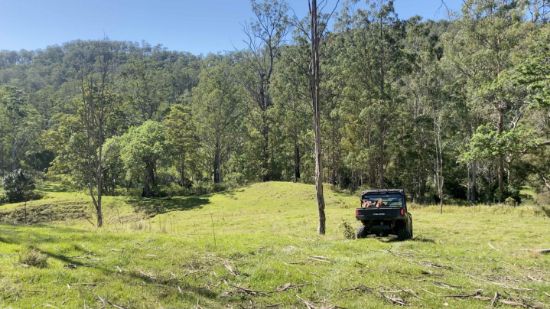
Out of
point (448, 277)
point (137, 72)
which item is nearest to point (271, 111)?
point (137, 72)

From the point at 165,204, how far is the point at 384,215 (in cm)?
3380

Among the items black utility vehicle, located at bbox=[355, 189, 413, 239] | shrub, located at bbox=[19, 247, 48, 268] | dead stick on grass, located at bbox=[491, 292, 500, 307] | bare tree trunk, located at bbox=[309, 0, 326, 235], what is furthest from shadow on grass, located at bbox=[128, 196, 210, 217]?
dead stick on grass, located at bbox=[491, 292, 500, 307]

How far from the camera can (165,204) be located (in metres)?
45.8

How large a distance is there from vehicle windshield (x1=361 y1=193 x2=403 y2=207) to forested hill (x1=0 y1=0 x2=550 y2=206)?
1602cm

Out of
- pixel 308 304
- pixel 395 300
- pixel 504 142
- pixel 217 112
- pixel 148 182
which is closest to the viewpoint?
pixel 308 304

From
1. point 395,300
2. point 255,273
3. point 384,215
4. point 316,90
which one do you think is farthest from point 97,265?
point 316,90

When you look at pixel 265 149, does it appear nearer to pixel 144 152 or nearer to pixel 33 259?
pixel 144 152

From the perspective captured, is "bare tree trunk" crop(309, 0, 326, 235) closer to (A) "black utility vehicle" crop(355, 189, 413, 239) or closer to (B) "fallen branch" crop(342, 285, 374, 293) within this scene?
(A) "black utility vehicle" crop(355, 189, 413, 239)

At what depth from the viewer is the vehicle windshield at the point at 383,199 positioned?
17922 millimetres

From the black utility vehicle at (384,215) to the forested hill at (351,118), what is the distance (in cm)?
1607

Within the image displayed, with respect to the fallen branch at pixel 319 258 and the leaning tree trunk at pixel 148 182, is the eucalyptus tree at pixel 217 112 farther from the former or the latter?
the fallen branch at pixel 319 258

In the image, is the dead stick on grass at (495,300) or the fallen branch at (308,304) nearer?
the fallen branch at (308,304)

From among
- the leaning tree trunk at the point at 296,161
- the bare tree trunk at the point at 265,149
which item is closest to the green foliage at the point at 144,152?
the bare tree trunk at the point at 265,149

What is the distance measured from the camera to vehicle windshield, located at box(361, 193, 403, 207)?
58.8 ft
